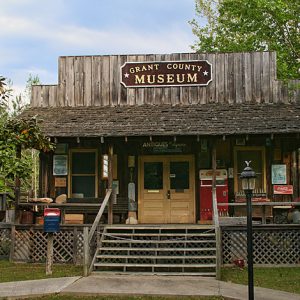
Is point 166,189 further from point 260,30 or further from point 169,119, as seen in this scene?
point 260,30

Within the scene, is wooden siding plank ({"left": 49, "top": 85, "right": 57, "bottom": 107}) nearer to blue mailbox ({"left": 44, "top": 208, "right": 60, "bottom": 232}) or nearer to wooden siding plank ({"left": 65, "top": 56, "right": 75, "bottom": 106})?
wooden siding plank ({"left": 65, "top": 56, "right": 75, "bottom": 106})

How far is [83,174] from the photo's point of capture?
1571 centimetres

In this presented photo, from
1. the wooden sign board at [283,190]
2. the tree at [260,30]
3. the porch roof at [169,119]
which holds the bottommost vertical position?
the wooden sign board at [283,190]

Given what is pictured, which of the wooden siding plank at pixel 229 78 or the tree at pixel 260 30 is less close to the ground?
the tree at pixel 260 30

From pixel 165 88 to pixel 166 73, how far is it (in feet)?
1.67

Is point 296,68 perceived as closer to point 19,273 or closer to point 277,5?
point 277,5

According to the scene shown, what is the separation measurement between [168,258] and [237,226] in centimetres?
233

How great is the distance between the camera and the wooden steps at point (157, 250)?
37.4 feet

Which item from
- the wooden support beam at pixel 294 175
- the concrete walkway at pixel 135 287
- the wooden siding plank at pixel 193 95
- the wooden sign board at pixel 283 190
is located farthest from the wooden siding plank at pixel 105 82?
the concrete walkway at pixel 135 287

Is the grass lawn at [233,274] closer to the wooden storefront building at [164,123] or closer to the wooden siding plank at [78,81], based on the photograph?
the wooden storefront building at [164,123]

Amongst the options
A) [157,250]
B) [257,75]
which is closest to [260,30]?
[257,75]

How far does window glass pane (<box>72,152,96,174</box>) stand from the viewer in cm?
1574

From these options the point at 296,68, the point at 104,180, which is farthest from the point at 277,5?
the point at 104,180

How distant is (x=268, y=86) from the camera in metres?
15.8
